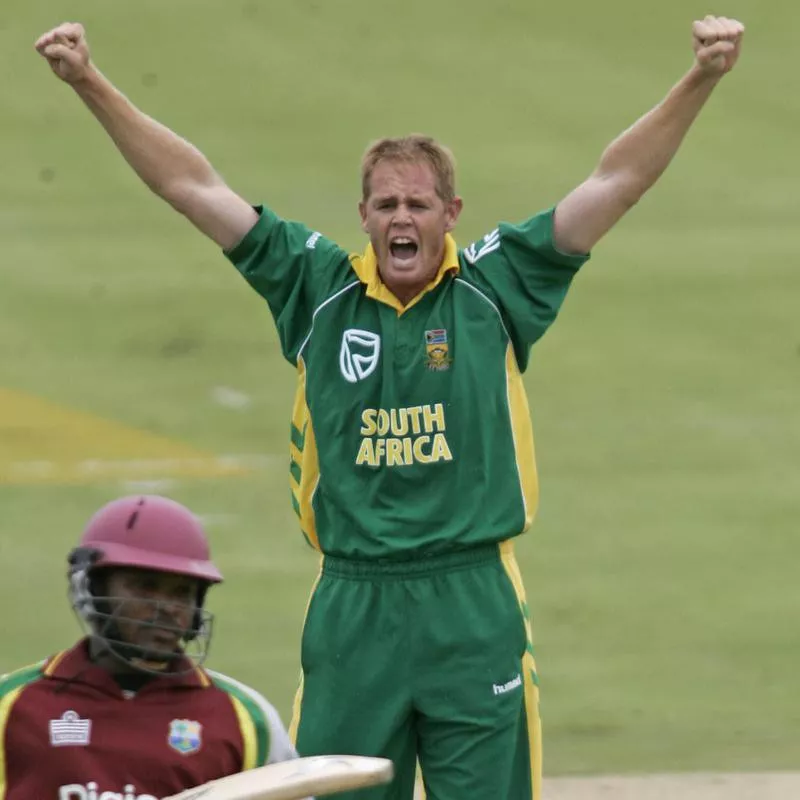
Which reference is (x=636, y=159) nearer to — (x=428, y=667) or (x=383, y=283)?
(x=383, y=283)

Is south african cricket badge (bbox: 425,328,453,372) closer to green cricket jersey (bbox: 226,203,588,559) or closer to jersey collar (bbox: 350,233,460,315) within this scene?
green cricket jersey (bbox: 226,203,588,559)

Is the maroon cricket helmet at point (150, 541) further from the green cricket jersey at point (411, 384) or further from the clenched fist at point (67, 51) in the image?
the clenched fist at point (67, 51)

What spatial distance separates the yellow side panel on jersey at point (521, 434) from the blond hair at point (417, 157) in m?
0.49

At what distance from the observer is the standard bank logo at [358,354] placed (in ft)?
19.5

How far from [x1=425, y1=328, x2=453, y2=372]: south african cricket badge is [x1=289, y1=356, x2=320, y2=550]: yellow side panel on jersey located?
1.24 feet

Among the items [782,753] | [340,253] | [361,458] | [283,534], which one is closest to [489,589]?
[361,458]

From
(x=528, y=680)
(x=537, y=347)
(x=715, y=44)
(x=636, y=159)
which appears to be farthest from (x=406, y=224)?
(x=537, y=347)

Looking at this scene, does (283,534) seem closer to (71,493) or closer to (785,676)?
(71,493)

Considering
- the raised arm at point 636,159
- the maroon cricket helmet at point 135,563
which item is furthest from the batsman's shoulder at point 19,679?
the raised arm at point 636,159

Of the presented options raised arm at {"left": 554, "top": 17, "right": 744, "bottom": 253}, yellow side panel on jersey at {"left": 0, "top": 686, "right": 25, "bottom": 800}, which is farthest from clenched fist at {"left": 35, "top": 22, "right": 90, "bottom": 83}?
yellow side panel on jersey at {"left": 0, "top": 686, "right": 25, "bottom": 800}

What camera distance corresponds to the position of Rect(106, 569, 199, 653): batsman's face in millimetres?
4230

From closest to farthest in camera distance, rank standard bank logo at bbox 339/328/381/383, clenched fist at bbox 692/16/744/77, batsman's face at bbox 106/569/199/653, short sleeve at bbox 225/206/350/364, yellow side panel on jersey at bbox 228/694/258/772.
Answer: batsman's face at bbox 106/569/199/653 < yellow side panel on jersey at bbox 228/694/258/772 < clenched fist at bbox 692/16/744/77 < standard bank logo at bbox 339/328/381/383 < short sleeve at bbox 225/206/350/364

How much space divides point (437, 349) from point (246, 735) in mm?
1805

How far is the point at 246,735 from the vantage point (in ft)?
14.3
